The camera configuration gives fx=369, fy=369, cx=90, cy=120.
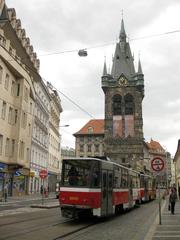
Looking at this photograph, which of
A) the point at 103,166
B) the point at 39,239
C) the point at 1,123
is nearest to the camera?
the point at 39,239

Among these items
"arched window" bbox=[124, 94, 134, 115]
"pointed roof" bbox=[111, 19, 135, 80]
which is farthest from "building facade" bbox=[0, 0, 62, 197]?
"pointed roof" bbox=[111, 19, 135, 80]

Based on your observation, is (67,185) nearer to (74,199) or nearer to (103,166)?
(74,199)

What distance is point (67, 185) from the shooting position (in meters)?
16.8

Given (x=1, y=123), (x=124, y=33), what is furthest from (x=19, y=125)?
(x=124, y=33)

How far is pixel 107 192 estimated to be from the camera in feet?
60.0

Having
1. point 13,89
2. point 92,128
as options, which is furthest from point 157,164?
point 92,128

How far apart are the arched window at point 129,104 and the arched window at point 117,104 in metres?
1.72

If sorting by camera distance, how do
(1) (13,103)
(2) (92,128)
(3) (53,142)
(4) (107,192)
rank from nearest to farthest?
1. (4) (107,192)
2. (1) (13,103)
3. (3) (53,142)
4. (2) (92,128)

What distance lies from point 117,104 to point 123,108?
2350 millimetres

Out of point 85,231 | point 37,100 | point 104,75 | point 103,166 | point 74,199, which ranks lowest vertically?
point 85,231

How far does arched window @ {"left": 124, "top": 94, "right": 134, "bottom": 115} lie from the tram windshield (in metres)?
87.1

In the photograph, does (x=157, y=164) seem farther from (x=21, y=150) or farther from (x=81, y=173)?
(x=21, y=150)

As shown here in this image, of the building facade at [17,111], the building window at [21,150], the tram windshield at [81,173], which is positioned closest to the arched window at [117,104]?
the building facade at [17,111]

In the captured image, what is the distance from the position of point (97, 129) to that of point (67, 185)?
366ft
